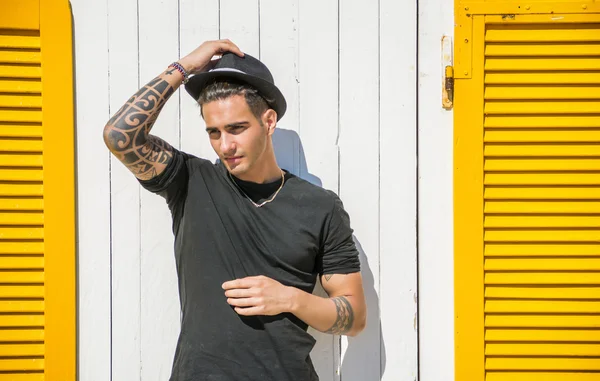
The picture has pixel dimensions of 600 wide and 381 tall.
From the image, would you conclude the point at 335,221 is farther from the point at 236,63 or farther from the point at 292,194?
the point at 236,63

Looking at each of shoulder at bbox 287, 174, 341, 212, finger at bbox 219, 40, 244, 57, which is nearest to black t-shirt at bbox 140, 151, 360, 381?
shoulder at bbox 287, 174, 341, 212

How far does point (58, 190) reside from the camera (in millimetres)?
2721

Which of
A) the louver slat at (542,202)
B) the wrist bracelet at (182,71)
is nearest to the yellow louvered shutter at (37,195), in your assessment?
the wrist bracelet at (182,71)

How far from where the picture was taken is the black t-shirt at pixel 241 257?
2289 millimetres

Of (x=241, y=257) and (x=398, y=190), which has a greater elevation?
(x=398, y=190)

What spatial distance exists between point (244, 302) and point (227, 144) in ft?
1.98

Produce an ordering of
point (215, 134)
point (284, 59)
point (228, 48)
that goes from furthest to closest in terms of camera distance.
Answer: point (284, 59)
point (228, 48)
point (215, 134)

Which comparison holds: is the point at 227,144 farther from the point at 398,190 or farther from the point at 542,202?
the point at 542,202

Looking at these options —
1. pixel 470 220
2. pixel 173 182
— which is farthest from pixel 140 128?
pixel 470 220

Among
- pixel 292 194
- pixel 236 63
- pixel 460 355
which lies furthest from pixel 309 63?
pixel 460 355

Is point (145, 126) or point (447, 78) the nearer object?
point (145, 126)

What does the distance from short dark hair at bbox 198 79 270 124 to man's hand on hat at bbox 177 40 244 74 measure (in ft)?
0.30

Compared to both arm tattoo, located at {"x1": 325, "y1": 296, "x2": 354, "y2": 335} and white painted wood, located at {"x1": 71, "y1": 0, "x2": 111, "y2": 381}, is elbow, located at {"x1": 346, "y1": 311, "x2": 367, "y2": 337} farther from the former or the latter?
white painted wood, located at {"x1": 71, "y1": 0, "x2": 111, "y2": 381}

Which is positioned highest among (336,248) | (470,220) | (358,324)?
(470,220)
